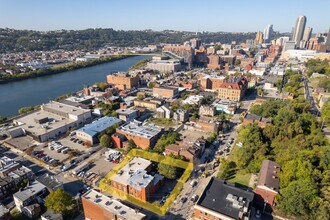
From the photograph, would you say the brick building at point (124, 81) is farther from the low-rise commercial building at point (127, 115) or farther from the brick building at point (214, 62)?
the brick building at point (214, 62)

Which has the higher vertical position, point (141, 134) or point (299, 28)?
point (299, 28)

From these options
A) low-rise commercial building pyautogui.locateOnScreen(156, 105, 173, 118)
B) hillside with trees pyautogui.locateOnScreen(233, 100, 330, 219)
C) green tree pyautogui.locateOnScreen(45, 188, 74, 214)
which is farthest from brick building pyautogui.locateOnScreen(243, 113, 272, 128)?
green tree pyautogui.locateOnScreen(45, 188, 74, 214)

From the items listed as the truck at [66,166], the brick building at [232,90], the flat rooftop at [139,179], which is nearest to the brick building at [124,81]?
the brick building at [232,90]

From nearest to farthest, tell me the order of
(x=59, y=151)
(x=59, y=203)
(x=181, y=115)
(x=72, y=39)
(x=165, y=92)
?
(x=59, y=203), (x=59, y=151), (x=181, y=115), (x=165, y=92), (x=72, y=39)

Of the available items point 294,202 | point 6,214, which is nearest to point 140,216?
point 6,214

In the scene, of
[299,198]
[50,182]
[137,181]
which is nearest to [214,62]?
[137,181]

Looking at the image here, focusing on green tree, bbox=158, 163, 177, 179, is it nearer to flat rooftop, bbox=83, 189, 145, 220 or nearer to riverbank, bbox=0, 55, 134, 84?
flat rooftop, bbox=83, 189, 145, 220

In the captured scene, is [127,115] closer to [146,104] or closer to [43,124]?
[146,104]
